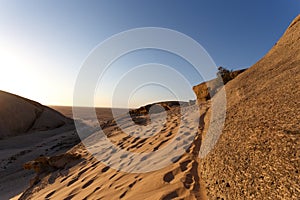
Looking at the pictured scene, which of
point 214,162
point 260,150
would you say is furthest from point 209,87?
point 260,150

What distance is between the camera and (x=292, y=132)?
9.07 feet

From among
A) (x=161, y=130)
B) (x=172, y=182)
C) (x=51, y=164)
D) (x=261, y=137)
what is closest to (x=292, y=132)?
(x=261, y=137)

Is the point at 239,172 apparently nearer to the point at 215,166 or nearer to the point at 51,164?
the point at 215,166

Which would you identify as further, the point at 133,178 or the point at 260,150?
the point at 133,178

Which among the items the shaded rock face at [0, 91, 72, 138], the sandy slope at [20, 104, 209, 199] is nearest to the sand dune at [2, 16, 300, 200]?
the sandy slope at [20, 104, 209, 199]

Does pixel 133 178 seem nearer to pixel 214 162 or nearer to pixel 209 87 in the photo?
pixel 214 162

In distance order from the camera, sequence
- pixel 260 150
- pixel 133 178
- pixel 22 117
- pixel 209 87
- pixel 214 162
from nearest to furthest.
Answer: pixel 260 150 → pixel 214 162 → pixel 133 178 → pixel 209 87 → pixel 22 117

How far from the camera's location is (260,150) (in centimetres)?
274

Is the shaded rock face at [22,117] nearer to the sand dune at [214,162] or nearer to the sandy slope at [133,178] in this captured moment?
the sand dune at [214,162]

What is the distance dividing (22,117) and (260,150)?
20195 millimetres

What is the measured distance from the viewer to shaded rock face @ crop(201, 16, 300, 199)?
7.33 feet

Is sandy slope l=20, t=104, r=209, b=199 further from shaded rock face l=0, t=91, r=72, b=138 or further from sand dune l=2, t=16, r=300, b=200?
shaded rock face l=0, t=91, r=72, b=138

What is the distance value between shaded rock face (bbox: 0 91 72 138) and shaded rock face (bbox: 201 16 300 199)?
58.8ft

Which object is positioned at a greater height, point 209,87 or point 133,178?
point 209,87
